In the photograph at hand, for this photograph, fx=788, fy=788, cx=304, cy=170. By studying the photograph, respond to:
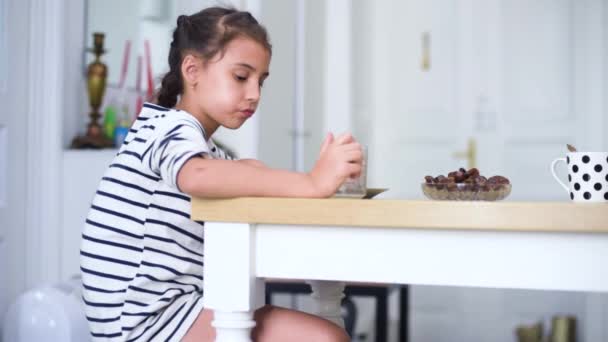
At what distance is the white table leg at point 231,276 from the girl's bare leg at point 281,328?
119 millimetres

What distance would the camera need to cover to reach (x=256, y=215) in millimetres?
1062

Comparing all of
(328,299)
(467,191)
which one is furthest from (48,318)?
(467,191)

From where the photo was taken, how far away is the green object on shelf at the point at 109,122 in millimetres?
2846

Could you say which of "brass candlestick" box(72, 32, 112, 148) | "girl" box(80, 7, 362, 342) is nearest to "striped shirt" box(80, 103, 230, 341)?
"girl" box(80, 7, 362, 342)

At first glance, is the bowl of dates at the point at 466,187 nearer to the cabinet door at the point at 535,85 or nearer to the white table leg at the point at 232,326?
the white table leg at the point at 232,326

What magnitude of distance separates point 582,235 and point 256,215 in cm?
42

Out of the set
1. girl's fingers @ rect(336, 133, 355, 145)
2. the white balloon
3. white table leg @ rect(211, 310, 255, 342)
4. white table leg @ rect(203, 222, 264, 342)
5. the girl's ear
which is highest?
the girl's ear

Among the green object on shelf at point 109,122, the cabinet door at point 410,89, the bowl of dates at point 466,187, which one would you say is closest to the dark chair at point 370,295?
the green object on shelf at point 109,122

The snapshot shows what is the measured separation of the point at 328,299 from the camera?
5.03 feet

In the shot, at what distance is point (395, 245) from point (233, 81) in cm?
46

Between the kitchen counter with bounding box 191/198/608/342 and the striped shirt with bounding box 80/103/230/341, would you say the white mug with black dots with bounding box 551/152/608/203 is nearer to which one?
the kitchen counter with bounding box 191/198/608/342

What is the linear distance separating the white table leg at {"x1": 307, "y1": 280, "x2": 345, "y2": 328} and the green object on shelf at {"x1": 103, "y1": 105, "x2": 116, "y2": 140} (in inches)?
59.5

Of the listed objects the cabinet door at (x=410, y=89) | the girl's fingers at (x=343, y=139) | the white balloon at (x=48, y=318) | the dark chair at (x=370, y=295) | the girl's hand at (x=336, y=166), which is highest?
the cabinet door at (x=410, y=89)

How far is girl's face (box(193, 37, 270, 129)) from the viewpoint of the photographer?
134 centimetres
